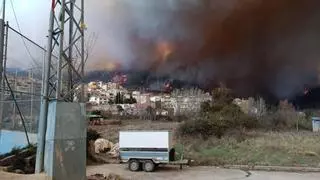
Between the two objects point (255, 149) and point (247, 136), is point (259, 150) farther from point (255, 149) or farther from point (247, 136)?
point (247, 136)

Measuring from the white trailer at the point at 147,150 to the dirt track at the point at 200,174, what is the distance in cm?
51

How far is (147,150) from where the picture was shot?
2300cm

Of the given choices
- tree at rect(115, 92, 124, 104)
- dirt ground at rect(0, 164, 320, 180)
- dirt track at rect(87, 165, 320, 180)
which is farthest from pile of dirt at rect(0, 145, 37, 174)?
tree at rect(115, 92, 124, 104)

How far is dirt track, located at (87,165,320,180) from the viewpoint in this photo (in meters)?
20.3

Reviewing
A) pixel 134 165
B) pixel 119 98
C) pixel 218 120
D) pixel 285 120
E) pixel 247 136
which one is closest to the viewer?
pixel 134 165

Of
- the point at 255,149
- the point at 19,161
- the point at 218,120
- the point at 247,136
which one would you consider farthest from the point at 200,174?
the point at 218,120

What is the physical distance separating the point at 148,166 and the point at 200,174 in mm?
2886

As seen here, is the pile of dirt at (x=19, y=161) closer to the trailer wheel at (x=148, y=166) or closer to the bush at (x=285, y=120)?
the trailer wheel at (x=148, y=166)

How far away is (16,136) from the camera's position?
18703mm

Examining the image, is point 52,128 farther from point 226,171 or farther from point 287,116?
point 287,116

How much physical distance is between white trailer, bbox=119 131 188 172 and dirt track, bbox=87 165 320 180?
1.68 ft

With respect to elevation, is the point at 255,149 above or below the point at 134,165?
above

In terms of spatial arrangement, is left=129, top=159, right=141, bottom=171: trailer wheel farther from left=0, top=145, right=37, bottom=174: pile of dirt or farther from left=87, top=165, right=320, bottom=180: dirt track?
left=0, top=145, right=37, bottom=174: pile of dirt

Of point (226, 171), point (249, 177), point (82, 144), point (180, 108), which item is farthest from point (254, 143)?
point (180, 108)
